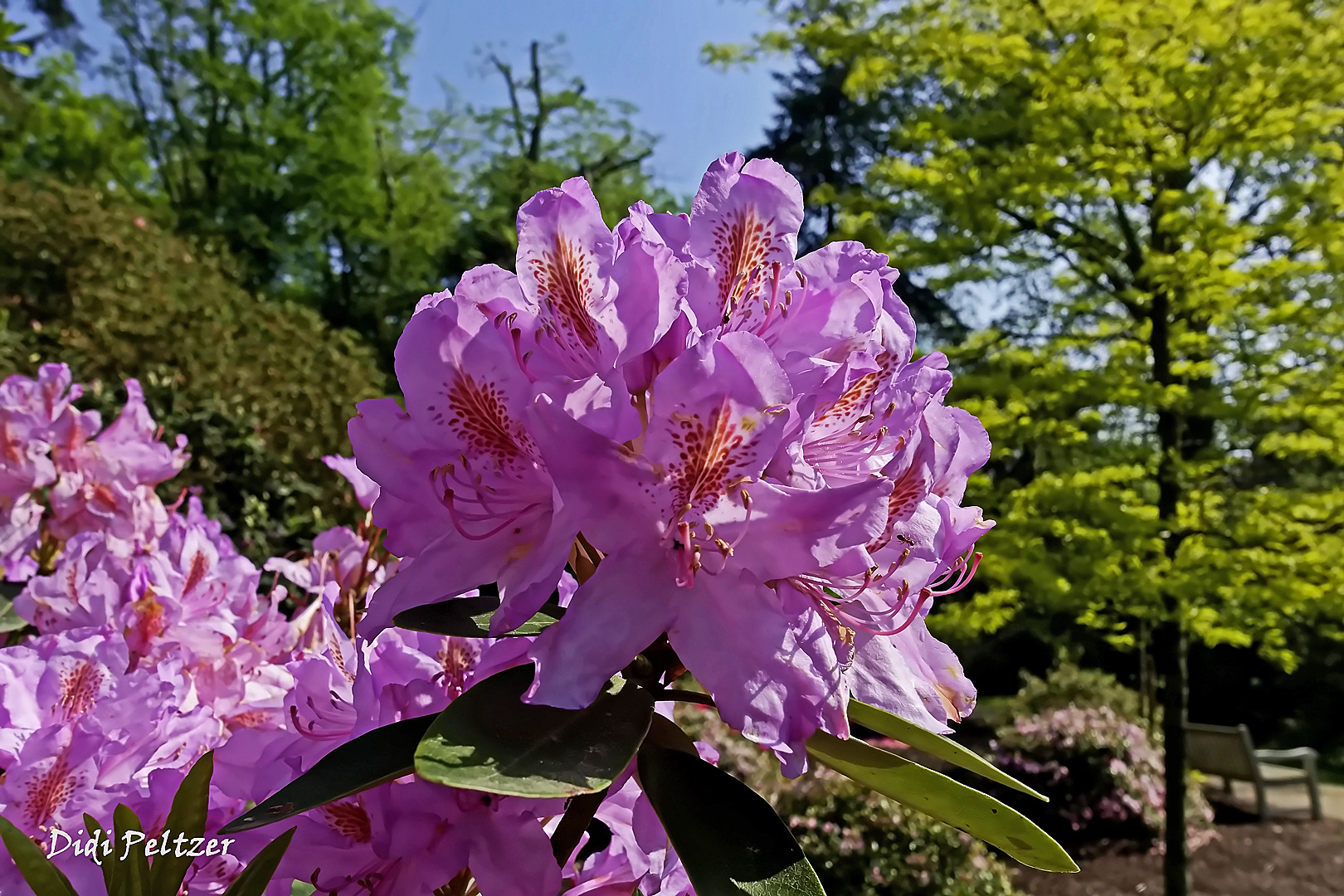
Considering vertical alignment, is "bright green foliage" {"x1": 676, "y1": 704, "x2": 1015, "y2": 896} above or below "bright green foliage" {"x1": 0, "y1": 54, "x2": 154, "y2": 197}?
below

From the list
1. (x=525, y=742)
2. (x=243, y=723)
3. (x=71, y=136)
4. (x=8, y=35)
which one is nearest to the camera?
(x=525, y=742)

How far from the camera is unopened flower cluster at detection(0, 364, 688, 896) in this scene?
580mm

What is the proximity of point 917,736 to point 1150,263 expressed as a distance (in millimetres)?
5030

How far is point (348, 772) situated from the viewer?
0.51 meters

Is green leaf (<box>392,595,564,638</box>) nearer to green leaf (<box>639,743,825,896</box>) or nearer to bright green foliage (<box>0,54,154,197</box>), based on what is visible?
green leaf (<box>639,743,825,896</box>)

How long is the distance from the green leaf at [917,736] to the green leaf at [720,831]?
88mm

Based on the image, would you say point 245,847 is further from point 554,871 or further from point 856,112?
point 856,112

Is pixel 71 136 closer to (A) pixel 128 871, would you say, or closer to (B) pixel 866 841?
(B) pixel 866 841

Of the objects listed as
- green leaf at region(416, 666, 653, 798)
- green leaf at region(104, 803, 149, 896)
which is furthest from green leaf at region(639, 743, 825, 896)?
green leaf at region(104, 803, 149, 896)

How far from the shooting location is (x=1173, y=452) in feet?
17.3

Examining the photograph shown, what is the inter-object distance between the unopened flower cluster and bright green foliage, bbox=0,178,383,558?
2494 mm

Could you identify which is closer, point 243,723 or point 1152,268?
point 243,723

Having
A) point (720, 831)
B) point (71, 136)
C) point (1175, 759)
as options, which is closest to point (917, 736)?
point (720, 831)

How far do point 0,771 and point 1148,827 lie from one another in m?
8.20
